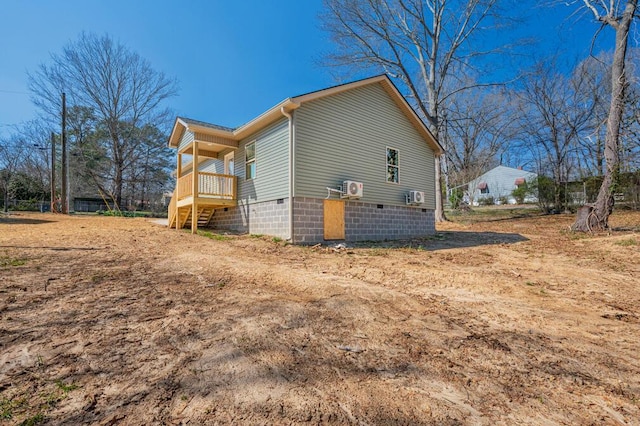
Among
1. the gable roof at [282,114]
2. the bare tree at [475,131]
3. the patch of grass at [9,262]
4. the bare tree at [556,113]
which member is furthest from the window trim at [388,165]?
the bare tree at [556,113]

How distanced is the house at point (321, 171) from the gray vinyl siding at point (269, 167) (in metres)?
0.04

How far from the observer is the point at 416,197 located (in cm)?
1235

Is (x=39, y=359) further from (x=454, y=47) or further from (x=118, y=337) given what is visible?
(x=454, y=47)

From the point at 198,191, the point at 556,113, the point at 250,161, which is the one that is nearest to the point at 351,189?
the point at 250,161

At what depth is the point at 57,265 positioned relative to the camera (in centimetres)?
502

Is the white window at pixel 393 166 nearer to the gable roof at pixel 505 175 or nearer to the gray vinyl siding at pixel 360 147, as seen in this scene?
the gray vinyl siding at pixel 360 147

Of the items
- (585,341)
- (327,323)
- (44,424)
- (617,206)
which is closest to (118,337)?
(44,424)

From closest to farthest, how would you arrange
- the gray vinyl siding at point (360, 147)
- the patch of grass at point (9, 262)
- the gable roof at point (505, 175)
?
the patch of grass at point (9, 262), the gray vinyl siding at point (360, 147), the gable roof at point (505, 175)

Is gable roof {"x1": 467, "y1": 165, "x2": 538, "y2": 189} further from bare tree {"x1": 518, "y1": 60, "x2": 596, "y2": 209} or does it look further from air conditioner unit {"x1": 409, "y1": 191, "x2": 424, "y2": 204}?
air conditioner unit {"x1": 409, "y1": 191, "x2": 424, "y2": 204}

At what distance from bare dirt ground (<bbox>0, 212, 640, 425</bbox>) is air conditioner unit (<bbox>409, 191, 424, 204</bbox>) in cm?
704

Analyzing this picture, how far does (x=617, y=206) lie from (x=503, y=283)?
60.4 feet

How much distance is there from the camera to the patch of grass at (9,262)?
4.82m

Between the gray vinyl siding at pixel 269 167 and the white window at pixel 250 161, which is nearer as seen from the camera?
the gray vinyl siding at pixel 269 167

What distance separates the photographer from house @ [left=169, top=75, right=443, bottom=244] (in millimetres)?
9500
